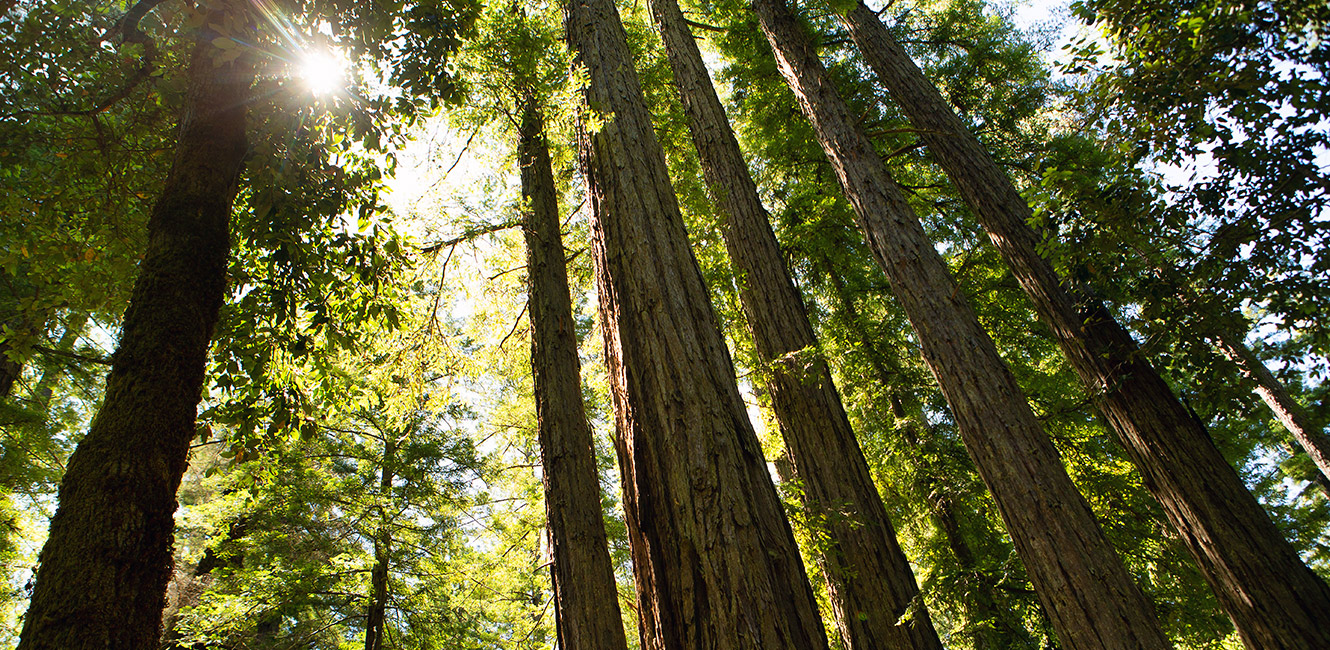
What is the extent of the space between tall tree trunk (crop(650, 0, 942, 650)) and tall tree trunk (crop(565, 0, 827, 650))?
2299 mm

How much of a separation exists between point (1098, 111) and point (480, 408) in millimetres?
11015

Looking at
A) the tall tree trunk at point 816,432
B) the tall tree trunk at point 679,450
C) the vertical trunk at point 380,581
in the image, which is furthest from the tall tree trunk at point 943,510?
the vertical trunk at point 380,581

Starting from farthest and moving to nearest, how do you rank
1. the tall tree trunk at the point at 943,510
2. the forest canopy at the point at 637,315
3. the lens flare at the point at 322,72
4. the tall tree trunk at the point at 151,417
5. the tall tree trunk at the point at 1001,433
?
the tall tree trunk at the point at 943,510, the tall tree trunk at the point at 1001,433, the lens flare at the point at 322,72, the forest canopy at the point at 637,315, the tall tree trunk at the point at 151,417

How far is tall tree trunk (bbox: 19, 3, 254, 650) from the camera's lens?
70.2 inches

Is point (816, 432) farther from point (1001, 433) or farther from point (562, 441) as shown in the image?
point (562, 441)

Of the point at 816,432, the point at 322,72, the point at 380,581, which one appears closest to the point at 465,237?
the point at 322,72

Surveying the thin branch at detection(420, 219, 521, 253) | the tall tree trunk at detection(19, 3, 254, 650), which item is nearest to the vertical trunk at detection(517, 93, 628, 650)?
the thin branch at detection(420, 219, 521, 253)

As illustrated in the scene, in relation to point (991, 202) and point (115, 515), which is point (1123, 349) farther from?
point (115, 515)

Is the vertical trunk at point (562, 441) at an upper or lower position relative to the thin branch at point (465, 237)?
lower

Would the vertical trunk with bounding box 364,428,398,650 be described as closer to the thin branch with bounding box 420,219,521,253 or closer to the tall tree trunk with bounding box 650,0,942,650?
the thin branch with bounding box 420,219,521,253

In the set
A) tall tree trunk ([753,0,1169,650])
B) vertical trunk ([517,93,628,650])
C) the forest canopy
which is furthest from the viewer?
vertical trunk ([517,93,628,650])

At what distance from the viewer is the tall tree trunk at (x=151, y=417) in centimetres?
178

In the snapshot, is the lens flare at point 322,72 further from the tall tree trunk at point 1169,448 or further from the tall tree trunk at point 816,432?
the tall tree trunk at point 1169,448

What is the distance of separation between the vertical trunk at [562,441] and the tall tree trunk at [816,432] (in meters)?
1.87
